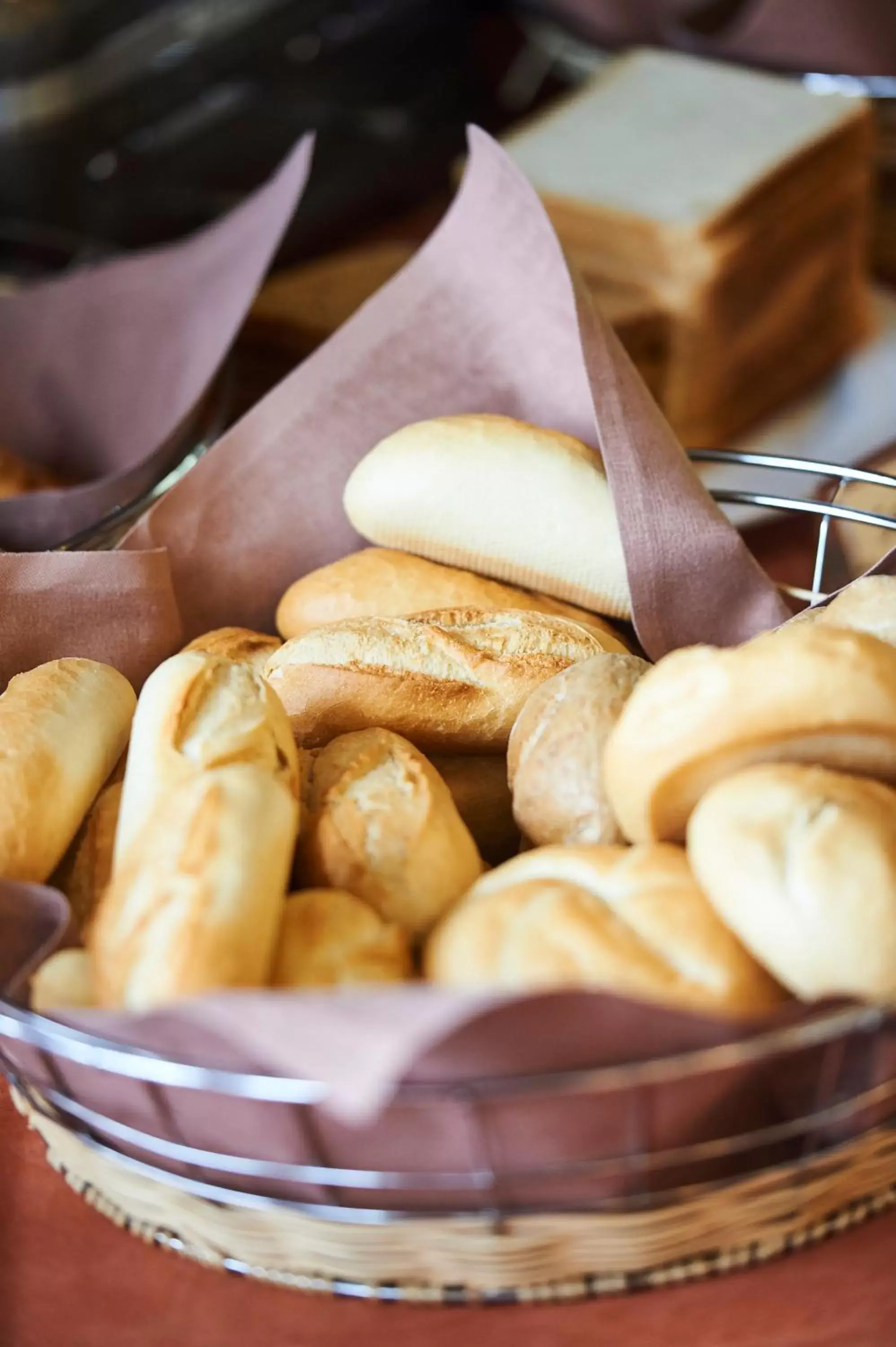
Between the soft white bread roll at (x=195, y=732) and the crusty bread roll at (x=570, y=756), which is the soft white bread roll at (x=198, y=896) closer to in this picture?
the soft white bread roll at (x=195, y=732)

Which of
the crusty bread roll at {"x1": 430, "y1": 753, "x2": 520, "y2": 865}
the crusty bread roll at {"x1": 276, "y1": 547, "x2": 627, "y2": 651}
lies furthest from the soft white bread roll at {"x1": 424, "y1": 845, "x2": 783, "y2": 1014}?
the crusty bread roll at {"x1": 276, "y1": 547, "x2": 627, "y2": 651}

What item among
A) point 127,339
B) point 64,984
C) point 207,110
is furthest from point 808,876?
point 207,110

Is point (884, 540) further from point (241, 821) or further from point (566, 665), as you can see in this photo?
point (241, 821)

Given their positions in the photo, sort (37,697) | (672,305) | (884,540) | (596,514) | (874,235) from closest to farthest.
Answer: (37,697) → (596,514) → (884,540) → (672,305) → (874,235)

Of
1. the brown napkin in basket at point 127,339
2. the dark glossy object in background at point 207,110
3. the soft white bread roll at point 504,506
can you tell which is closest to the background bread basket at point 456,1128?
the soft white bread roll at point 504,506

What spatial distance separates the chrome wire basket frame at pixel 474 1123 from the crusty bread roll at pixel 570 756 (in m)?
0.15

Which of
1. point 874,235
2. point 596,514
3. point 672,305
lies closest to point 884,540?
point 596,514

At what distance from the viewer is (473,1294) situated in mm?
497

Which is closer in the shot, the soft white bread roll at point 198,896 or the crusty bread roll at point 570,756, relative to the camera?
the soft white bread roll at point 198,896

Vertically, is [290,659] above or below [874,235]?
above

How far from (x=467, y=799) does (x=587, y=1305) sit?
244 mm

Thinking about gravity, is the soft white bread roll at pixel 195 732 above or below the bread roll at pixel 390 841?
above

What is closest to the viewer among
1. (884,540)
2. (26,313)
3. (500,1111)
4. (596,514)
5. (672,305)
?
(500,1111)

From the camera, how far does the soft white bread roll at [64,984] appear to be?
0.50 m
